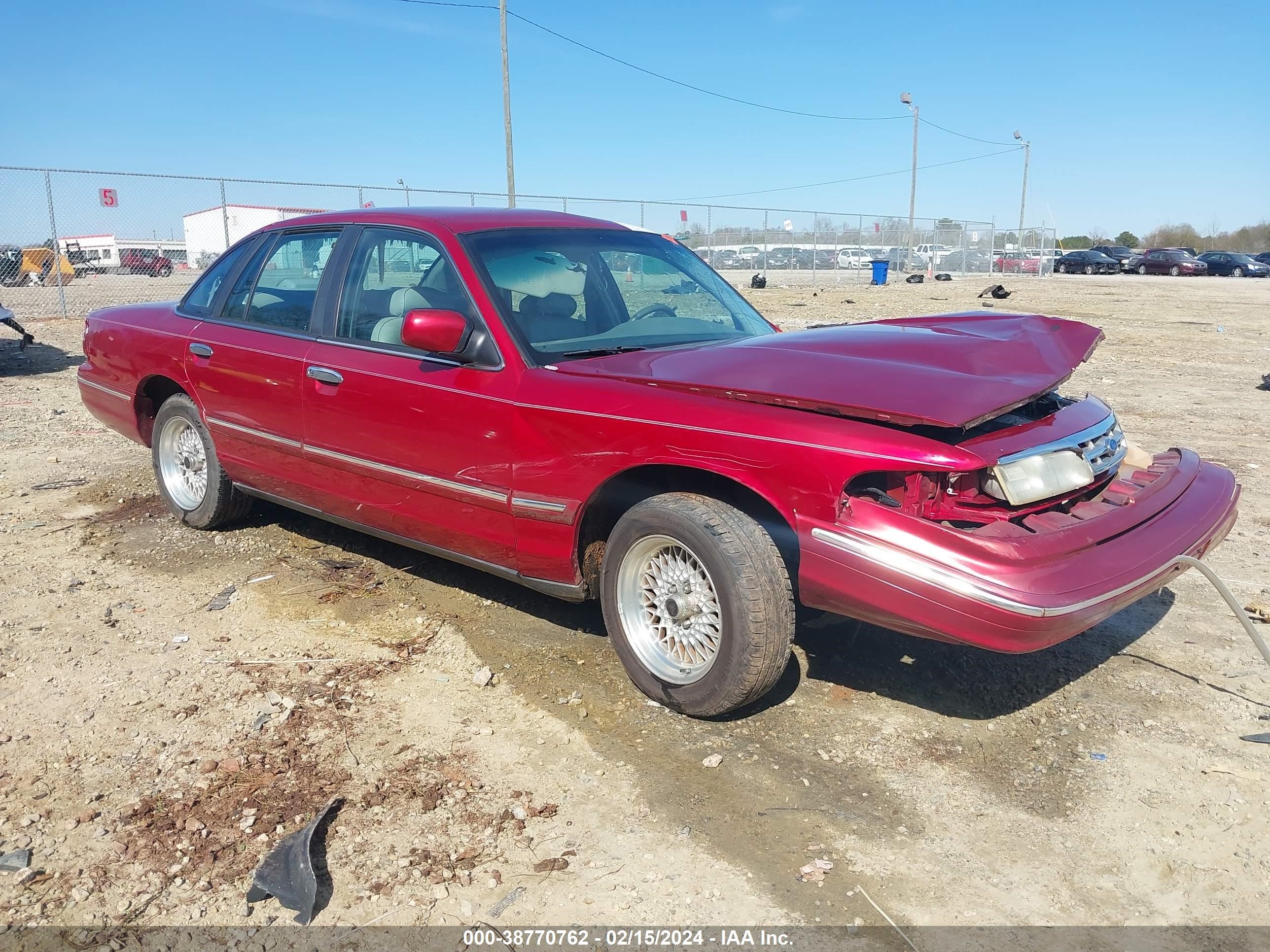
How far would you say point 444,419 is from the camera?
149 inches

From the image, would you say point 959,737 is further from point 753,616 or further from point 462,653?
point 462,653

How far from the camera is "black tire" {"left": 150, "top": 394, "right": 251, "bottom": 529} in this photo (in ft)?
16.9

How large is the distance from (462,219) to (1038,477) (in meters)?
2.50

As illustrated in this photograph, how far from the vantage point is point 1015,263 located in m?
43.7

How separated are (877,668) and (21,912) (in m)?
2.82

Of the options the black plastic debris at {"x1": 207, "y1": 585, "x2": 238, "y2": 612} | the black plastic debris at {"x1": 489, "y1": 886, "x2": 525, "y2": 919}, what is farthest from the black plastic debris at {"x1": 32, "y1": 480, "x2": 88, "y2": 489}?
the black plastic debris at {"x1": 489, "y1": 886, "x2": 525, "y2": 919}

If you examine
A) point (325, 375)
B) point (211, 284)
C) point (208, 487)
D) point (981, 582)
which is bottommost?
point (208, 487)

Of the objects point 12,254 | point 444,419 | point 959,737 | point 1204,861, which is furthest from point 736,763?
point 12,254

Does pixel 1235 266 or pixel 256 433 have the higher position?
pixel 1235 266

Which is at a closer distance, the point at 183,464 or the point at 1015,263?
the point at 183,464

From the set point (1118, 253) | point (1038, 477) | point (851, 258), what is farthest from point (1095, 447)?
point (1118, 253)

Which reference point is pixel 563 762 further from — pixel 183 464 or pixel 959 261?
pixel 959 261

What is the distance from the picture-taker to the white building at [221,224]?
18.4 meters

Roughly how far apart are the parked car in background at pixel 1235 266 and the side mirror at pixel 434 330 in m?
50.6
